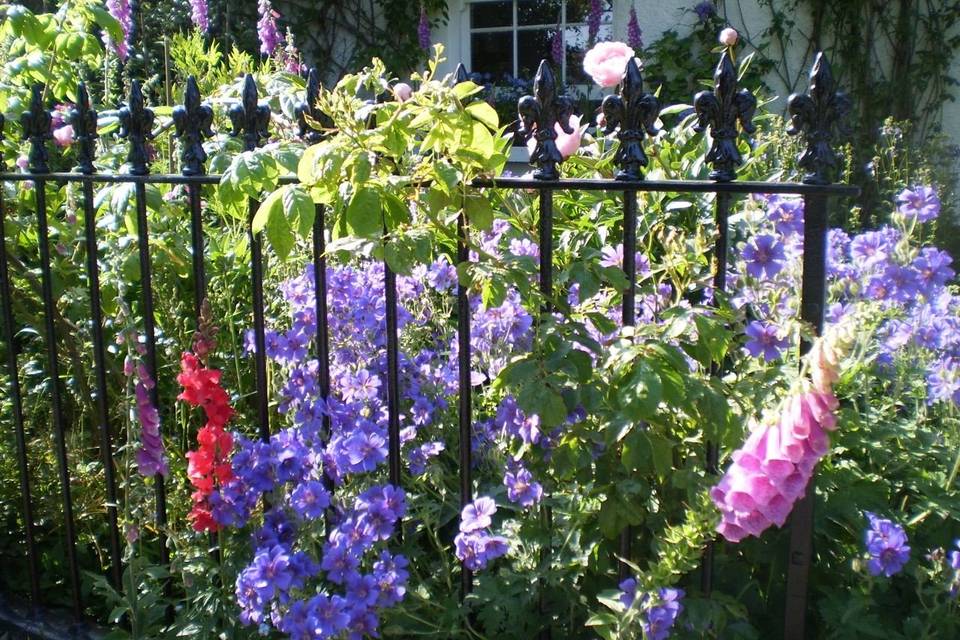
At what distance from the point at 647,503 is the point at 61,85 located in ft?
7.44

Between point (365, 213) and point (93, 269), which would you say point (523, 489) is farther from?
point (93, 269)

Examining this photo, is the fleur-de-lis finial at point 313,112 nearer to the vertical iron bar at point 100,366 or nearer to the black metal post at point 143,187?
the black metal post at point 143,187

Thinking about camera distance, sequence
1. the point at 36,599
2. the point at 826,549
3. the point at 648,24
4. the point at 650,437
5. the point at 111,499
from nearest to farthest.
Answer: the point at 650,437 → the point at 826,549 → the point at 111,499 → the point at 36,599 → the point at 648,24

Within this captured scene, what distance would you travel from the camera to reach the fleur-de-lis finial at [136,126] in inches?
74.4

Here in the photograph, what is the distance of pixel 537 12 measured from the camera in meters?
7.17

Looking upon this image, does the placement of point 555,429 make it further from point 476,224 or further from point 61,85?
Result: point 61,85

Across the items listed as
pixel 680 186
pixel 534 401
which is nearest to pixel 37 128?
pixel 534 401

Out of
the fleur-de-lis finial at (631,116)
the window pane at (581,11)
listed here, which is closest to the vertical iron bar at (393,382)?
the fleur-de-lis finial at (631,116)

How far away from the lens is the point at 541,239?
5.39 feet

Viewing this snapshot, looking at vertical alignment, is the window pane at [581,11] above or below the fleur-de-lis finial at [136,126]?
above

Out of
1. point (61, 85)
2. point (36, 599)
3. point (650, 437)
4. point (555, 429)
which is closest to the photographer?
point (650, 437)

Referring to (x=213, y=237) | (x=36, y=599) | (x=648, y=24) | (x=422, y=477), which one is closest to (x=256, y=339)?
(x=422, y=477)

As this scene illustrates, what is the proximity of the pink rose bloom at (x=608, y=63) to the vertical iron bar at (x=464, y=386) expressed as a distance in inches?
25.2

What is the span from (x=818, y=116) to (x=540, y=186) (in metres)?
0.44
